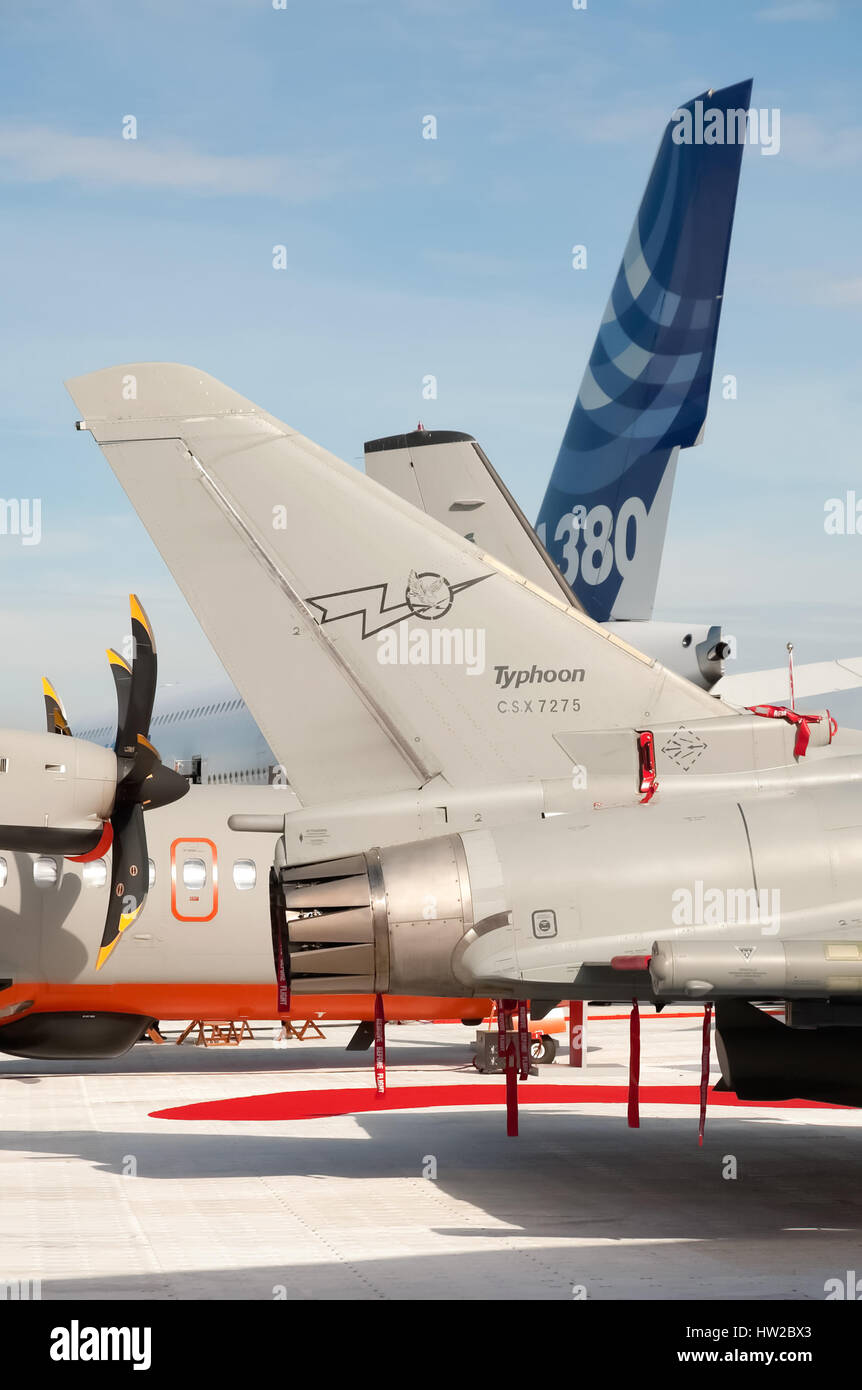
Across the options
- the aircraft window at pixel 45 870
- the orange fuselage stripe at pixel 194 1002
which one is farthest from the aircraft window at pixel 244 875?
the aircraft window at pixel 45 870

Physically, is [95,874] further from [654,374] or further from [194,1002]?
[654,374]

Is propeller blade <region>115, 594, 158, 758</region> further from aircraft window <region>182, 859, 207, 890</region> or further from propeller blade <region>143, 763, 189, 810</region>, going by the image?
aircraft window <region>182, 859, 207, 890</region>

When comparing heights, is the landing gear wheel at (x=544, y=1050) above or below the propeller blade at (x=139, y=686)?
below

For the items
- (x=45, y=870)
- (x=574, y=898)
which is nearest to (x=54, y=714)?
(x=45, y=870)

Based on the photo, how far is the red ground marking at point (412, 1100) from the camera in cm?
1650

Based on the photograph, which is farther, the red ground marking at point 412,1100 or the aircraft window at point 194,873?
the aircraft window at point 194,873

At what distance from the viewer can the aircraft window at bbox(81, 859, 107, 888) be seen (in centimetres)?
1816

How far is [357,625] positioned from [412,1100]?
320 inches

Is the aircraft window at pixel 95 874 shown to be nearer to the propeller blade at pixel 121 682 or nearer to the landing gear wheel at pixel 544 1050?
the propeller blade at pixel 121 682

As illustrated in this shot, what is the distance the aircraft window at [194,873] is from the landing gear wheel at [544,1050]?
584 centimetres

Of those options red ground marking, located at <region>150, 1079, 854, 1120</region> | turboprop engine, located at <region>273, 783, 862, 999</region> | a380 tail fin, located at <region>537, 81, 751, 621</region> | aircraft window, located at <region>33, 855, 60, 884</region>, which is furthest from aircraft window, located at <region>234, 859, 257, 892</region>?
a380 tail fin, located at <region>537, 81, 751, 621</region>

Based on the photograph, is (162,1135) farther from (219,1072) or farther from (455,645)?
(455,645)

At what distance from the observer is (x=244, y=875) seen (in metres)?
18.3

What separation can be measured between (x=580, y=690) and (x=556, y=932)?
2.22 meters
